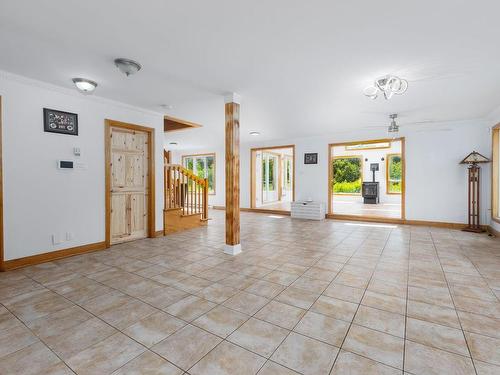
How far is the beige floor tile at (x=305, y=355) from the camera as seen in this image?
5.20 ft

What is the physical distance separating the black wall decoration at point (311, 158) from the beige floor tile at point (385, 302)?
227 inches

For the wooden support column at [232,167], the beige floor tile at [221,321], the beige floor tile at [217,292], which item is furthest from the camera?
the wooden support column at [232,167]

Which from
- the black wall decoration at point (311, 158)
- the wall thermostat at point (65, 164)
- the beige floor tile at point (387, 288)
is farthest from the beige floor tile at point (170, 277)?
the black wall decoration at point (311, 158)

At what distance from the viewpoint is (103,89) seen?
3939mm

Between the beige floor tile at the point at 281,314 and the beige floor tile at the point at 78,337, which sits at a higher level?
the beige floor tile at the point at 281,314

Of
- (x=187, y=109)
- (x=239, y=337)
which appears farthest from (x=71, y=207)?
(x=239, y=337)

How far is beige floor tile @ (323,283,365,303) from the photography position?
253 cm

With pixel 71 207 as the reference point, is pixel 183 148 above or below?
above

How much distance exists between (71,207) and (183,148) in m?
7.14

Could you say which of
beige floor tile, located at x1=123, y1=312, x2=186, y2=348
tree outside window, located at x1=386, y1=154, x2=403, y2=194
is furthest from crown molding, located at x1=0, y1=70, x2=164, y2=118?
tree outside window, located at x1=386, y1=154, x2=403, y2=194

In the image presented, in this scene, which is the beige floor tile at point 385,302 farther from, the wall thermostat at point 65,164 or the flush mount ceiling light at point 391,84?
the wall thermostat at point 65,164

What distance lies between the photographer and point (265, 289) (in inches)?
108

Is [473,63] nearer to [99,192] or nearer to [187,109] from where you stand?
[187,109]

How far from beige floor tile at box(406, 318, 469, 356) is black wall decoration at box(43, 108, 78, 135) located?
16.3 ft
